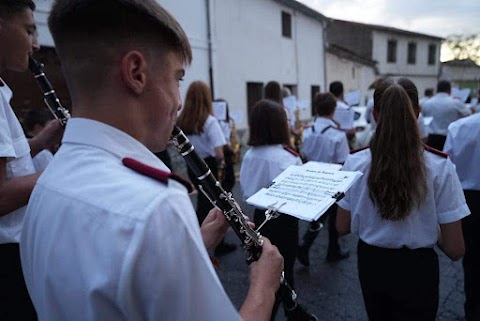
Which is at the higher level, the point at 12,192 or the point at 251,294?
the point at 12,192

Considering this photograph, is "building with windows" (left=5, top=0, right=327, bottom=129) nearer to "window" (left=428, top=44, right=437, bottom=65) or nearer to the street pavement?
the street pavement

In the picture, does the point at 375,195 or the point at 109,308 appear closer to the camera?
the point at 109,308

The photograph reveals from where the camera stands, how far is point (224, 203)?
138cm

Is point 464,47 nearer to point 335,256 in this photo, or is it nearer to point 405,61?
point 405,61

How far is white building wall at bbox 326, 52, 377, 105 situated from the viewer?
17.4m

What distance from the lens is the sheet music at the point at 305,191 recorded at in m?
1.41

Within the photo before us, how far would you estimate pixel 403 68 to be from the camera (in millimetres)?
26188

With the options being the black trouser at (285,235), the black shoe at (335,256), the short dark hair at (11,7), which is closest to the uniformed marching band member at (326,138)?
the black shoe at (335,256)

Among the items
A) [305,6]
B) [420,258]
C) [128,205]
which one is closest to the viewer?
[128,205]

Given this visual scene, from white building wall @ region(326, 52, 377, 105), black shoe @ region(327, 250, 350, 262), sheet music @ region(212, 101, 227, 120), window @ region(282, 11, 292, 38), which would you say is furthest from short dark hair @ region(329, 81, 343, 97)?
white building wall @ region(326, 52, 377, 105)

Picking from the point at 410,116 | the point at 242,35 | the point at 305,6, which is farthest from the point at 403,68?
the point at 410,116

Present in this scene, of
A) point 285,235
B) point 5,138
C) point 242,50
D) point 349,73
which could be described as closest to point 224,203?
point 5,138

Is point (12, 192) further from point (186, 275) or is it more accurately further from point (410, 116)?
point (410, 116)

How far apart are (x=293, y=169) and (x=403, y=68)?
2785 centimetres
